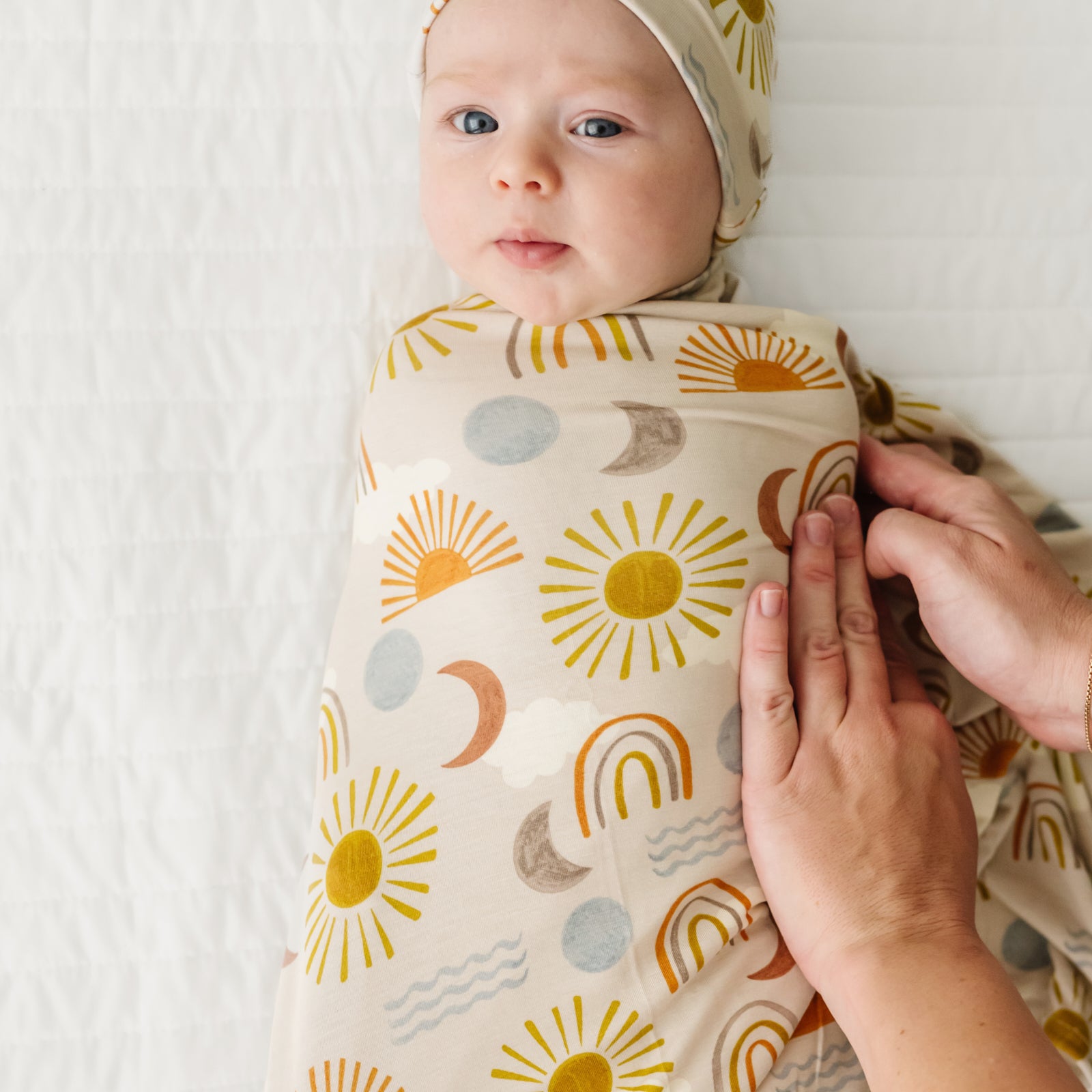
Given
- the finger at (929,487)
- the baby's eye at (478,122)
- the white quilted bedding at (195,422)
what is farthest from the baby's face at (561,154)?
the finger at (929,487)

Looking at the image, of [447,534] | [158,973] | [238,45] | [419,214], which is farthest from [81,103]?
[158,973]

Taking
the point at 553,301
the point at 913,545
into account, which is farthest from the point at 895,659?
the point at 553,301

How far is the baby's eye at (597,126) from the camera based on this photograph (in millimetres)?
873

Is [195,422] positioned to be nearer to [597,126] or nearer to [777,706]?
[597,126]

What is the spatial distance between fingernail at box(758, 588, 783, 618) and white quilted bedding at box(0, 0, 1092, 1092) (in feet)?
1.46

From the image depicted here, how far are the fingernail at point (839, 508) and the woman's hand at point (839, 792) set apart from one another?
5 centimetres

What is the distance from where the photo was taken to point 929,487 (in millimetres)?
981

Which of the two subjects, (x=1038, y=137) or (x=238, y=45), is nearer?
(x=238, y=45)

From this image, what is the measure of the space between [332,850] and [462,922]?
0.45 feet

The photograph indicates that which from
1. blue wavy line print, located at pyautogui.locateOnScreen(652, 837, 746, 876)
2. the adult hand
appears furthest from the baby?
the adult hand

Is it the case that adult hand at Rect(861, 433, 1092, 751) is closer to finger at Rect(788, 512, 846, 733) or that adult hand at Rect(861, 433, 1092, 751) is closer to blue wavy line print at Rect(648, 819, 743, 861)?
finger at Rect(788, 512, 846, 733)

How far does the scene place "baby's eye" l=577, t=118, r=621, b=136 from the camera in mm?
873

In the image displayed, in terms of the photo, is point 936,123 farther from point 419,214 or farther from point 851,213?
point 419,214

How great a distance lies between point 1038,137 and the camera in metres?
1.19
